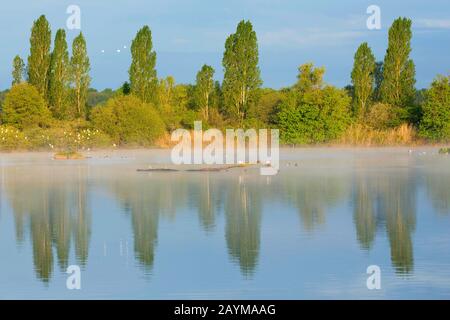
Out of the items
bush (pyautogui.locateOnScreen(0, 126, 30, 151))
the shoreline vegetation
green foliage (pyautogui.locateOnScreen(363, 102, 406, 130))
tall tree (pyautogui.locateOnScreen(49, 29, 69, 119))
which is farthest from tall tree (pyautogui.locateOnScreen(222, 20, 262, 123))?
bush (pyautogui.locateOnScreen(0, 126, 30, 151))

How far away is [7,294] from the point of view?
25.5 ft

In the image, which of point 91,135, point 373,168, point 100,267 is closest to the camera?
point 100,267

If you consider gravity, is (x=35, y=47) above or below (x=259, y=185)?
above

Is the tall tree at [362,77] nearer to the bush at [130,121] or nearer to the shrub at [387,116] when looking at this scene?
the shrub at [387,116]

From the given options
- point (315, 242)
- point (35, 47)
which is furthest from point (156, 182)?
point (35, 47)

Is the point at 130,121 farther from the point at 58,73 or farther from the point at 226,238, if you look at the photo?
the point at 226,238

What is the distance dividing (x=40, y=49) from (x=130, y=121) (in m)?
5.55

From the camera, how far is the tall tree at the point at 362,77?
45875 mm

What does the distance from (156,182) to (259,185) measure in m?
2.48

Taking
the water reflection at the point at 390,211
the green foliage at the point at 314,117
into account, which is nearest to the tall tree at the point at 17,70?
the green foliage at the point at 314,117

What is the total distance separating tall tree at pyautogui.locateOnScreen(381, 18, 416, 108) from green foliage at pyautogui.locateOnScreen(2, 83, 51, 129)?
17.0 m

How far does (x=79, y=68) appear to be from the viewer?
4328 cm
